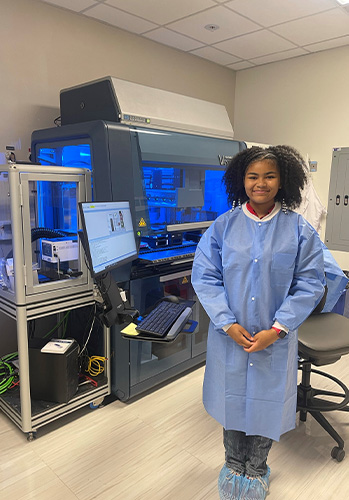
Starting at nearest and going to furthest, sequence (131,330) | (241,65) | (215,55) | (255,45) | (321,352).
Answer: (131,330)
(321,352)
(255,45)
(215,55)
(241,65)

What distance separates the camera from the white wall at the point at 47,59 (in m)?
2.46

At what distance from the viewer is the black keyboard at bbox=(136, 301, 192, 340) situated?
1.69 meters

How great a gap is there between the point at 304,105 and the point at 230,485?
3331 mm

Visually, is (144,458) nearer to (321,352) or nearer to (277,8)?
(321,352)

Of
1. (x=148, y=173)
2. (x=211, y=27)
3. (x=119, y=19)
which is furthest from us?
(x=211, y=27)

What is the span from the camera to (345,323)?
2119mm

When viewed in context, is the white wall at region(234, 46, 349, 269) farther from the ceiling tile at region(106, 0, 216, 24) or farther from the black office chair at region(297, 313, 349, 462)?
the black office chair at region(297, 313, 349, 462)

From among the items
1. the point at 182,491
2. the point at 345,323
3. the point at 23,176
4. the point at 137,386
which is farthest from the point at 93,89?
the point at 182,491

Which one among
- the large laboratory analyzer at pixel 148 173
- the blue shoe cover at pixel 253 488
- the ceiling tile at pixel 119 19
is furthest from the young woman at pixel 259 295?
the ceiling tile at pixel 119 19

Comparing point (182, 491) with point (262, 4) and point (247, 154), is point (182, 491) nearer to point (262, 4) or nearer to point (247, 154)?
point (247, 154)

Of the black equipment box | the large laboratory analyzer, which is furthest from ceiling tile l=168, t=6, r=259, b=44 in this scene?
the black equipment box

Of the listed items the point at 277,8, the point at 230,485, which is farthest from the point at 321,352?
the point at 277,8

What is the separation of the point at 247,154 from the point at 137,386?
1531mm

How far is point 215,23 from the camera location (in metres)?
2.88
